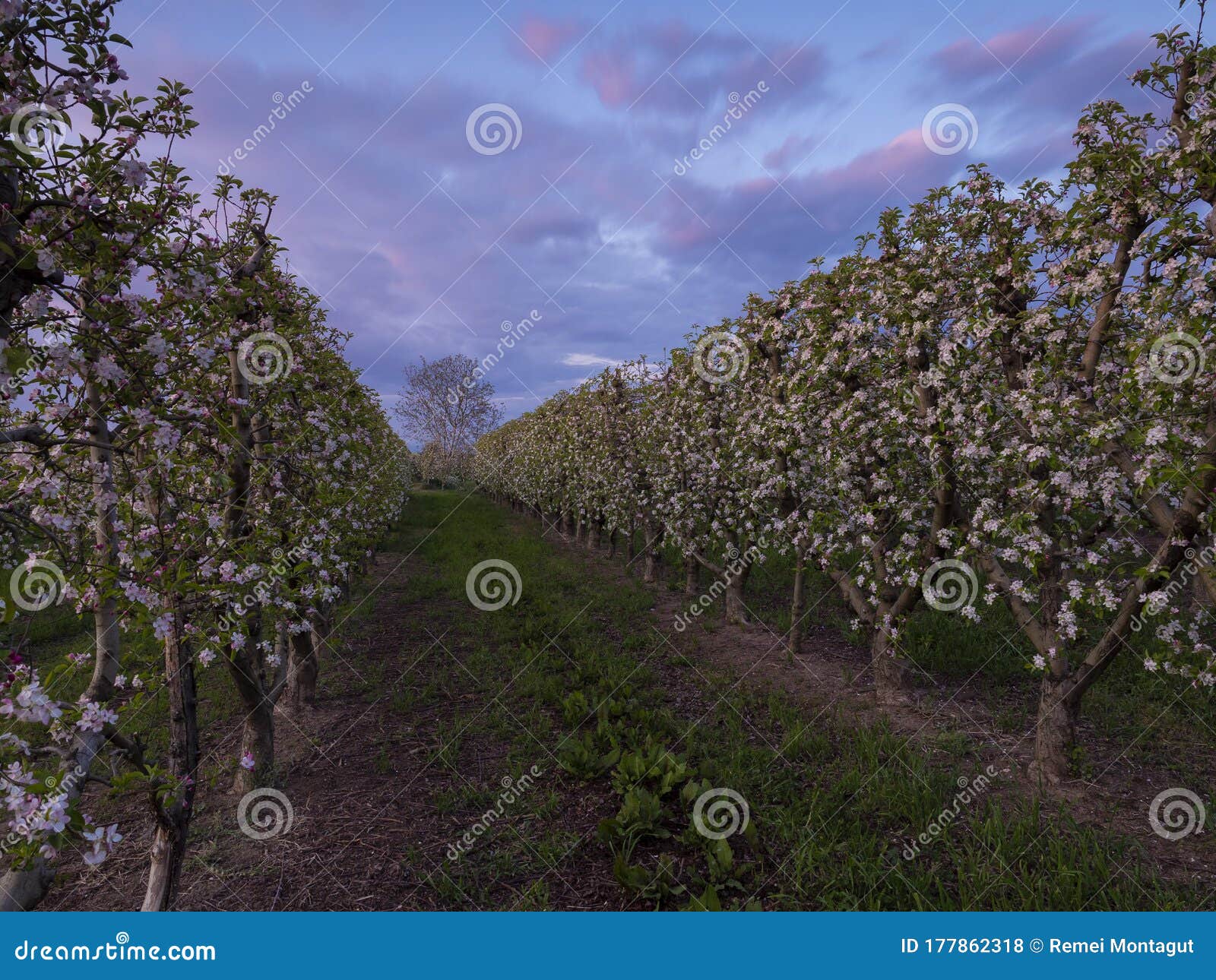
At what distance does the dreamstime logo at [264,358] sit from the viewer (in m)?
5.47

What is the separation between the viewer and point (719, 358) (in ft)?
37.6

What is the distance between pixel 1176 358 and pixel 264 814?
940 cm

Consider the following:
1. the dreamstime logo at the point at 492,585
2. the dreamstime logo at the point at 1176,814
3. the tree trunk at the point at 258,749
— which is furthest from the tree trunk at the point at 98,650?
the dreamstime logo at the point at 492,585

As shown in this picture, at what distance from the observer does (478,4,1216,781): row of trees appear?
488 centimetres

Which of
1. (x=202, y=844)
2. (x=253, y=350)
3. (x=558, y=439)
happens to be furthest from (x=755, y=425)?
(x=558, y=439)

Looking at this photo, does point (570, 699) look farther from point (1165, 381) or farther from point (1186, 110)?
point (1186, 110)

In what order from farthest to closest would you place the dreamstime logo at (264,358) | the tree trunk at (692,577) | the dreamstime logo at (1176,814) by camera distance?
the tree trunk at (692,577), the dreamstime logo at (264,358), the dreamstime logo at (1176,814)

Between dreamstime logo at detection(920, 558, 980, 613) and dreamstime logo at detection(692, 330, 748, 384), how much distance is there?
5109 mm
